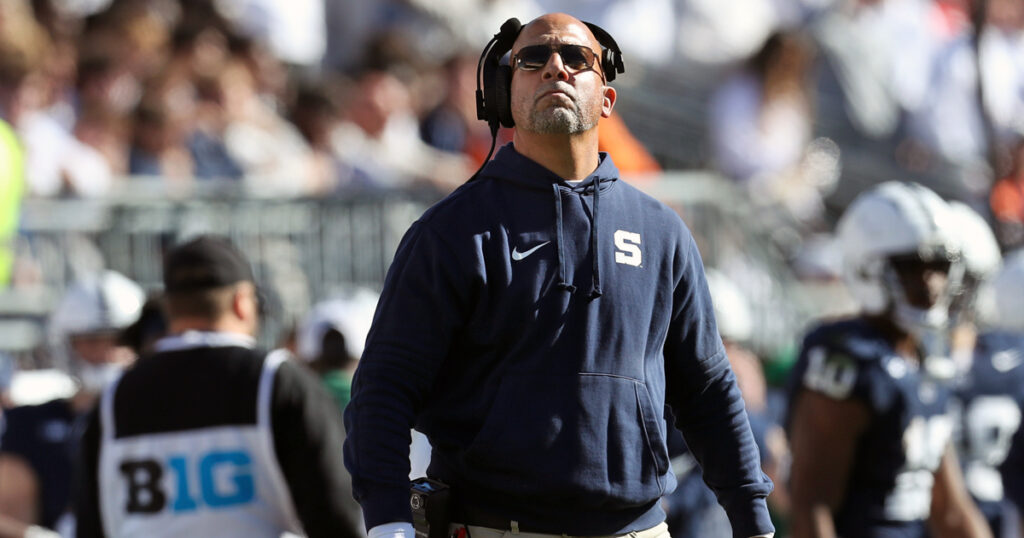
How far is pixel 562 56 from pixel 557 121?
0.15m

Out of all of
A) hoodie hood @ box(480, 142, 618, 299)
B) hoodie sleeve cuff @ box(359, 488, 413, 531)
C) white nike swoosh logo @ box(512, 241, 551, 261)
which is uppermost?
hoodie hood @ box(480, 142, 618, 299)

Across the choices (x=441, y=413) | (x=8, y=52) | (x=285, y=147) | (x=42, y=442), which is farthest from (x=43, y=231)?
(x=441, y=413)

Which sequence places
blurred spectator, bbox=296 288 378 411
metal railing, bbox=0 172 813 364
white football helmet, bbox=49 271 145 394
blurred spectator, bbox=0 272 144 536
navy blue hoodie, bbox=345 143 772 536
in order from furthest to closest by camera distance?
metal railing, bbox=0 172 813 364 < blurred spectator, bbox=296 288 378 411 < white football helmet, bbox=49 271 145 394 < blurred spectator, bbox=0 272 144 536 < navy blue hoodie, bbox=345 143 772 536

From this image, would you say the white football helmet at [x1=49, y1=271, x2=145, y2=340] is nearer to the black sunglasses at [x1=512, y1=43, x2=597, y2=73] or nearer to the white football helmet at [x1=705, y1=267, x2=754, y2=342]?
the white football helmet at [x1=705, y1=267, x2=754, y2=342]

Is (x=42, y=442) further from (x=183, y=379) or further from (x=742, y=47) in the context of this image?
(x=742, y=47)

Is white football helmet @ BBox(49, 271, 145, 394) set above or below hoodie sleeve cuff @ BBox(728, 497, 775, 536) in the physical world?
above

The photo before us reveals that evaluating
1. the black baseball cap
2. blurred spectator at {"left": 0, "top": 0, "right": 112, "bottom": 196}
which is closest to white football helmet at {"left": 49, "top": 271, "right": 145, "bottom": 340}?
the black baseball cap

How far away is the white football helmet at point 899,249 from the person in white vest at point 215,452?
2.11 m

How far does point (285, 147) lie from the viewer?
38.3 ft

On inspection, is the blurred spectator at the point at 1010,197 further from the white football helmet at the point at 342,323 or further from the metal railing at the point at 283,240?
the white football helmet at the point at 342,323

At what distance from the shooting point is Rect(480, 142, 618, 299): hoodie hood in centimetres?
366

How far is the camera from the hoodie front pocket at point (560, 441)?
3.59 meters

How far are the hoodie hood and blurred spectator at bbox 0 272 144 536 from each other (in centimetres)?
334

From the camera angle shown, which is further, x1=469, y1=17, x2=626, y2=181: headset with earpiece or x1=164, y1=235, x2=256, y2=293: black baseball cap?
x1=164, y1=235, x2=256, y2=293: black baseball cap
